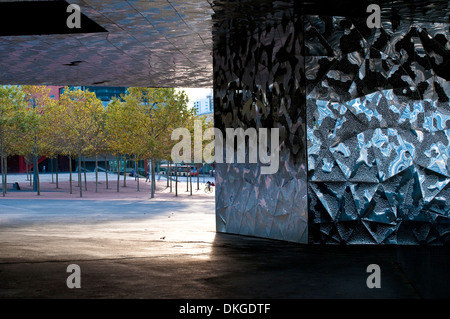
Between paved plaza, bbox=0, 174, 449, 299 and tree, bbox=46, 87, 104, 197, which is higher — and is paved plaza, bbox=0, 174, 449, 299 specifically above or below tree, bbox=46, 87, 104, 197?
below

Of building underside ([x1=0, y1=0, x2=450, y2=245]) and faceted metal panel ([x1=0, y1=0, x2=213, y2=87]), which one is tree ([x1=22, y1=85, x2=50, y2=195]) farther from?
building underside ([x1=0, y1=0, x2=450, y2=245])

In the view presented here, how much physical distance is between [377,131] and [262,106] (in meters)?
2.88

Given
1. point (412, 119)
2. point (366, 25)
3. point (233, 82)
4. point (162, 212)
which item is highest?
point (366, 25)

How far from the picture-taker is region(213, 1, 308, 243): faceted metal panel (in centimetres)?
1245

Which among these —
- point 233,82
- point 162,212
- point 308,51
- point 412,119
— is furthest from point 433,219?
point 162,212

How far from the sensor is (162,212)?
2408 cm

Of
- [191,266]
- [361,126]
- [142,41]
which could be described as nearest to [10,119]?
[142,41]

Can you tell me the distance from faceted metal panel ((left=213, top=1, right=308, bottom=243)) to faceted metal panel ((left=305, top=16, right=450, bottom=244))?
0.39 meters

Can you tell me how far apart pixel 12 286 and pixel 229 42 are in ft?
30.3

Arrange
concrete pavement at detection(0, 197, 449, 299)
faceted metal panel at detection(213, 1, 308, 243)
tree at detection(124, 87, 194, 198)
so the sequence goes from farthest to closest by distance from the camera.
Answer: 1. tree at detection(124, 87, 194, 198)
2. faceted metal panel at detection(213, 1, 308, 243)
3. concrete pavement at detection(0, 197, 449, 299)

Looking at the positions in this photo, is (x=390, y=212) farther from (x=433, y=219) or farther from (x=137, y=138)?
(x=137, y=138)

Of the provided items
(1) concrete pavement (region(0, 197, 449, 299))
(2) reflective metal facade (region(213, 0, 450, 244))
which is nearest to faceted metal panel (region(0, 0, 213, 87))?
(2) reflective metal facade (region(213, 0, 450, 244))
